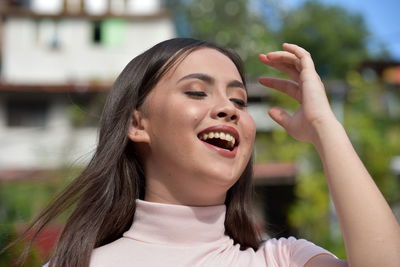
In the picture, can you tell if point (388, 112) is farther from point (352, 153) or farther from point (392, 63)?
point (352, 153)

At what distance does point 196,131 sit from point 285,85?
0.31 meters

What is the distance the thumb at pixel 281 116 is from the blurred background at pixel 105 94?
5.35 m

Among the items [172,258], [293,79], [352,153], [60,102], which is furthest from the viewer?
[60,102]

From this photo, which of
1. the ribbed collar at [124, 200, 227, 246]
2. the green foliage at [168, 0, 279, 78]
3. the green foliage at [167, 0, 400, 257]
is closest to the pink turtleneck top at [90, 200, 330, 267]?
the ribbed collar at [124, 200, 227, 246]

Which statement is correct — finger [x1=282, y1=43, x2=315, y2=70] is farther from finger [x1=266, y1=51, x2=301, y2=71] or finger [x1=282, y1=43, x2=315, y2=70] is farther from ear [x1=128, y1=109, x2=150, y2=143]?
ear [x1=128, y1=109, x2=150, y2=143]

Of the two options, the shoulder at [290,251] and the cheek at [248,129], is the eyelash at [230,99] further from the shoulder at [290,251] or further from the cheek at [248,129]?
the shoulder at [290,251]

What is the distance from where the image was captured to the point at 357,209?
4.99ft

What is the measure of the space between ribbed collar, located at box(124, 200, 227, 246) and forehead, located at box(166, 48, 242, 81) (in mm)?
386

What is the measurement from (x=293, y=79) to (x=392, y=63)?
63.6 ft

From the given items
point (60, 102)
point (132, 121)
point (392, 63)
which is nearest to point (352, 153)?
point (132, 121)

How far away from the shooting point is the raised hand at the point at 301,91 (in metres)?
1.67

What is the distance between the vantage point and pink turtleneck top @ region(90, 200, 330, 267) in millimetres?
1736

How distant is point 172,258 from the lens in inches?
68.3

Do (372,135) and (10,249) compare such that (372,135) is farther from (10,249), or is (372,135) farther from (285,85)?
(285,85)
